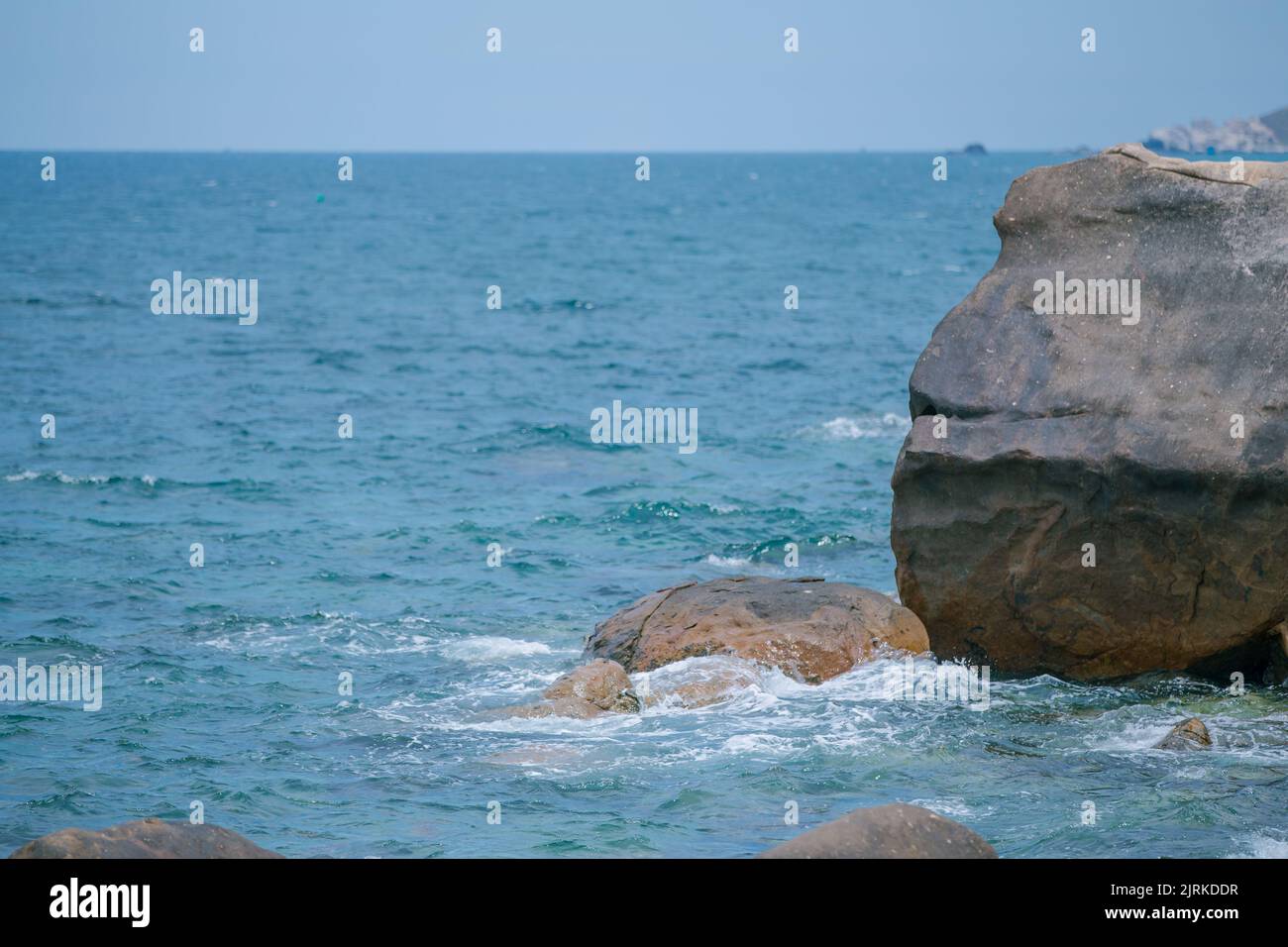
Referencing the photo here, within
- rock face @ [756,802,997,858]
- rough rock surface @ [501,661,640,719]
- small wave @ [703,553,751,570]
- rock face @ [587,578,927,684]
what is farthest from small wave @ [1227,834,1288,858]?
small wave @ [703,553,751,570]

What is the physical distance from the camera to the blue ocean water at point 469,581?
1307cm

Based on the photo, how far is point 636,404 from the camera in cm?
3562

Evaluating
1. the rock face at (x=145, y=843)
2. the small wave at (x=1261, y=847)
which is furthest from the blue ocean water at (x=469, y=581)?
the rock face at (x=145, y=843)

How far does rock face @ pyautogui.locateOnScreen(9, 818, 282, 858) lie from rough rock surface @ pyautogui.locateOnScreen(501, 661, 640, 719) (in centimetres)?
578

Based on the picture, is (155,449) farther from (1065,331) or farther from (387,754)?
(1065,331)

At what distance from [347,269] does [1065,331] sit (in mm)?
56895

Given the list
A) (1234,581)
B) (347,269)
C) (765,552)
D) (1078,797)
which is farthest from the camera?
(347,269)

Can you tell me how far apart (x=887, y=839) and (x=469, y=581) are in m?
12.9

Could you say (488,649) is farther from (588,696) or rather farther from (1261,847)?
(1261,847)

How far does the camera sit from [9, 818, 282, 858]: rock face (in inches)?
352

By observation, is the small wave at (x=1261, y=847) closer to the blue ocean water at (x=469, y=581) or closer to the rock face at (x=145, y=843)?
the blue ocean water at (x=469, y=581)

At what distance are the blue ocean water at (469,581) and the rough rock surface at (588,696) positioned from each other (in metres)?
0.24
